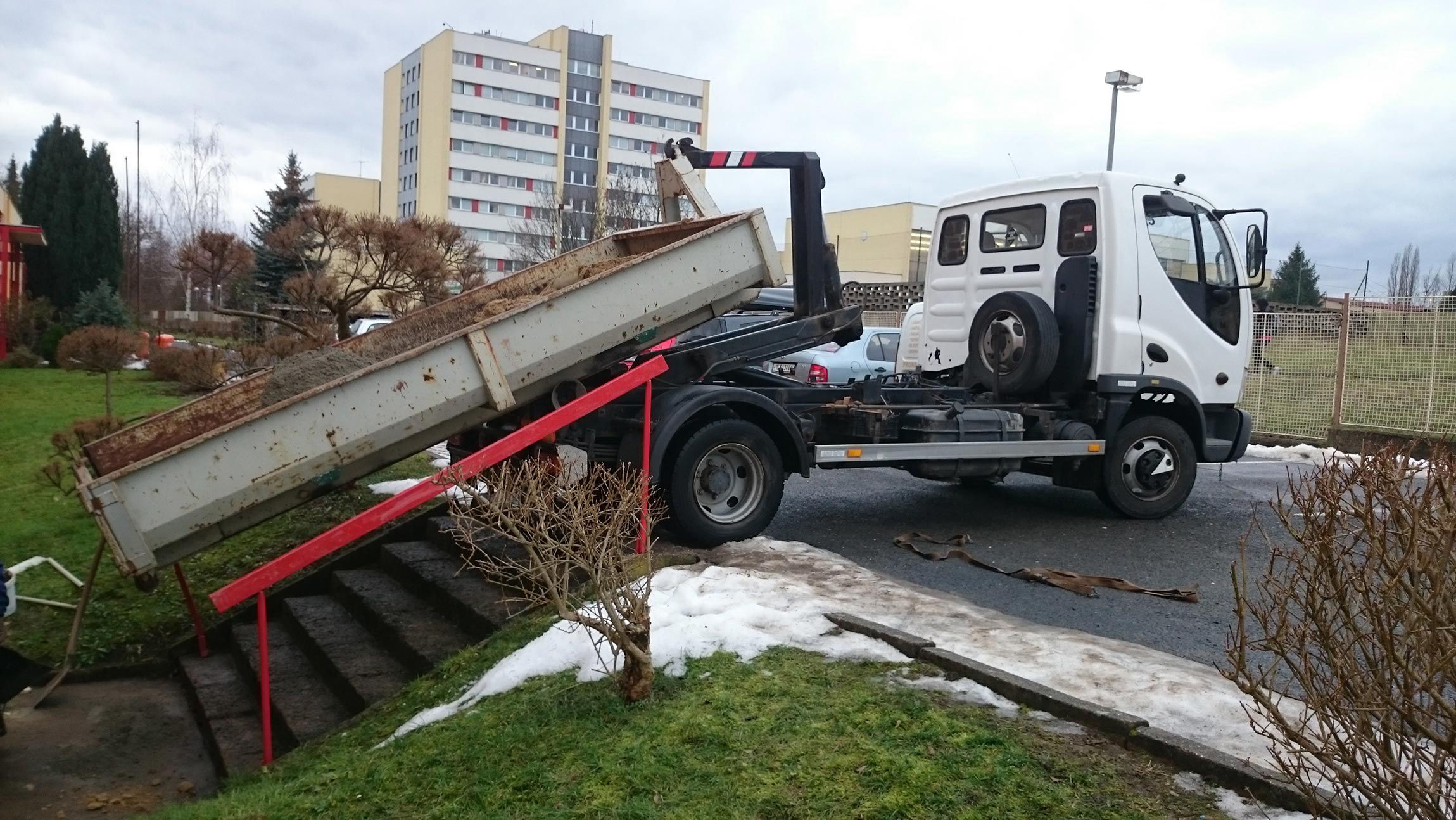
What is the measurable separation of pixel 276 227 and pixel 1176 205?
20.4 m

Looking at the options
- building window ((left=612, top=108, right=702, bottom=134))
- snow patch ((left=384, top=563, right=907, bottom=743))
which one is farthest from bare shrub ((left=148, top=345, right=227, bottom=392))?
building window ((left=612, top=108, right=702, bottom=134))

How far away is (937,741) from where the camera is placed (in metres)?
3.87

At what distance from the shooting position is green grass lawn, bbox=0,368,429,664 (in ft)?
24.8

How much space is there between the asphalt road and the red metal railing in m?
2.25

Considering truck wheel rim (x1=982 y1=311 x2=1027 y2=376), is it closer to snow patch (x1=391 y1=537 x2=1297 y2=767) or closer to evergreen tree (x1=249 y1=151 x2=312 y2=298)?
snow patch (x1=391 y1=537 x2=1297 y2=767)

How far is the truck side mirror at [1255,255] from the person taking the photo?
8.62 meters

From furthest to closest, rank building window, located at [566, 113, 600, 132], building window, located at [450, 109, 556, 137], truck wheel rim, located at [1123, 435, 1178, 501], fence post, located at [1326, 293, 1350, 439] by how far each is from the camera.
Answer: building window, located at [566, 113, 600, 132]
building window, located at [450, 109, 556, 137]
fence post, located at [1326, 293, 1350, 439]
truck wheel rim, located at [1123, 435, 1178, 501]

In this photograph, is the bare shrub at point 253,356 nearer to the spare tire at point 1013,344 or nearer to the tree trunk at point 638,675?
the spare tire at point 1013,344

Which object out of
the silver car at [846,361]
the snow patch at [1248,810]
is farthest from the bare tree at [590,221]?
the snow patch at [1248,810]

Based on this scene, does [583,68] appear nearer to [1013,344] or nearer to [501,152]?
[501,152]

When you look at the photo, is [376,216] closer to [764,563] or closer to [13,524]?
[13,524]

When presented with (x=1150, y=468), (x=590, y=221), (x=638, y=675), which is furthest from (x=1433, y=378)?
(x=590, y=221)

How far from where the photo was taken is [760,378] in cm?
798

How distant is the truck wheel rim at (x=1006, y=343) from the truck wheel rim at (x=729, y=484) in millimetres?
2694
